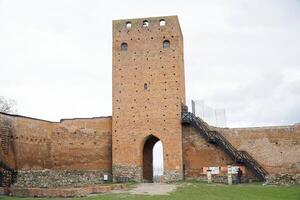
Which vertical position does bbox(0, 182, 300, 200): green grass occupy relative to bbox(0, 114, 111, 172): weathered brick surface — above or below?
below

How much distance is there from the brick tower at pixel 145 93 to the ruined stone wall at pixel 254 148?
2.64ft

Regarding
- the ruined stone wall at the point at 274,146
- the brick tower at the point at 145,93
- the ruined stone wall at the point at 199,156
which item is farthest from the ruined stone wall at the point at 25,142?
the ruined stone wall at the point at 274,146

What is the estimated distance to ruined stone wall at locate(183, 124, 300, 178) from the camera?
25453 mm

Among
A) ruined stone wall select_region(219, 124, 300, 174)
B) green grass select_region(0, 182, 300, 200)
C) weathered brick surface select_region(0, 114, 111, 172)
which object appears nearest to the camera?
green grass select_region(0, 182, 300, 200)

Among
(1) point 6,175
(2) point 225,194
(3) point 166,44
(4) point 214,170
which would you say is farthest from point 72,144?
(2) point 225,194

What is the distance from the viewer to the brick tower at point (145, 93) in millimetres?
26422

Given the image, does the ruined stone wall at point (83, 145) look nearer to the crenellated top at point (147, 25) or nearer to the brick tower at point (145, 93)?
the brick tower at point (145, 93)

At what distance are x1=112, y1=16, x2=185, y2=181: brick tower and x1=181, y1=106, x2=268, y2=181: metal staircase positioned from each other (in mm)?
664

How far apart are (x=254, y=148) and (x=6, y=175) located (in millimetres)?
14152

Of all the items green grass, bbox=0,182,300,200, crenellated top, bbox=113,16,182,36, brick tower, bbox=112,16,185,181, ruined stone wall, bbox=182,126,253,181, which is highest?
crenellated top, bbox=113,16,182,36

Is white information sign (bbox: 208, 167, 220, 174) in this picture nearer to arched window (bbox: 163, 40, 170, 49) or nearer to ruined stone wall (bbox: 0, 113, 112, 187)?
ruined stone wall (bbox: 0, 113, 112, 187)

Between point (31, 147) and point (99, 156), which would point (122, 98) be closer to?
point (99, 156)

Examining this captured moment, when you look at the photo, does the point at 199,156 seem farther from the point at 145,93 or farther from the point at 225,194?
the point at 225,194

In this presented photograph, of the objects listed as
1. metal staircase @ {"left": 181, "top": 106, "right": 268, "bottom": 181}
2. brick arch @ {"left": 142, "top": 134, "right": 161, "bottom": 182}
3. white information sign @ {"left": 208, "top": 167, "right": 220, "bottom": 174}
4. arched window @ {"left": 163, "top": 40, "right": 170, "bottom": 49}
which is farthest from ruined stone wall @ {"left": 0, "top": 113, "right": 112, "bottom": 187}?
white information sign @ {"left": 208, "top": 167, "right": 220, "bottom": 174}
